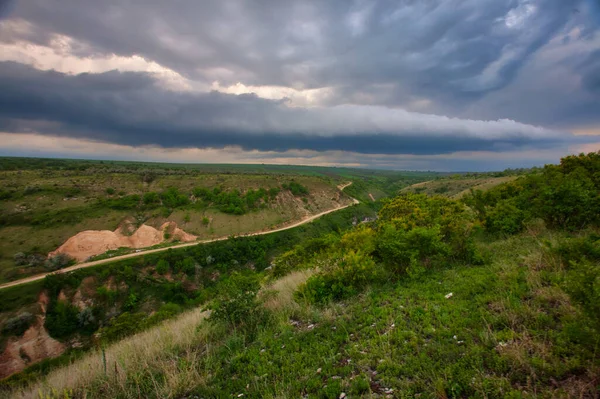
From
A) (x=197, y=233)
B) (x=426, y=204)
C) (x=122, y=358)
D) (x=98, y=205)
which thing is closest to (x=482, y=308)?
(x=122, y=358)

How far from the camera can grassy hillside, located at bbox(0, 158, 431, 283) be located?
44.9 m

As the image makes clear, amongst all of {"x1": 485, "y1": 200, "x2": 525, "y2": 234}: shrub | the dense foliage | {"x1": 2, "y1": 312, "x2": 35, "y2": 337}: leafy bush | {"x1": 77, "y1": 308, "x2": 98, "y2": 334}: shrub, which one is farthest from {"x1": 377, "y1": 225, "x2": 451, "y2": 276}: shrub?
{"x1": 2, "y1": 312, "x2": 35, "y2": 337}: leafy bush

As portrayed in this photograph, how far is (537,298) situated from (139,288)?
45570 millimetres

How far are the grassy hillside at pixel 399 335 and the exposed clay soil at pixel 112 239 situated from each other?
49.6 m

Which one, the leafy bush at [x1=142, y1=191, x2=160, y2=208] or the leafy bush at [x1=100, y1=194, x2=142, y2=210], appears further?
the leafy bush at [x1=142, y1=191, x2=160, y2=208]

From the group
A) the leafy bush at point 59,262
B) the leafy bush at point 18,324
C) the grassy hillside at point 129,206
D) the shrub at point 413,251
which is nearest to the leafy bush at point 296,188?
the grassy hillside at point 129,206

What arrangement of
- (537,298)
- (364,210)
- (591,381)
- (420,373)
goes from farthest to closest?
1. (364,210)
2. (537,298)
3. (420,373)
4. (591,381)

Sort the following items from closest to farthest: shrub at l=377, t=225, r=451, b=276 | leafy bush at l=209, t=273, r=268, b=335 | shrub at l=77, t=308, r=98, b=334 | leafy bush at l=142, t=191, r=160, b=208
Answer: leafy bush at l=209, t=273, r=268, b=335 < shrub at l=377, t=225, r=451, b=276 < shrub at l=77, t=308, r=98, b=334 < leafy bush at l=142, t=191, r=160, b=208

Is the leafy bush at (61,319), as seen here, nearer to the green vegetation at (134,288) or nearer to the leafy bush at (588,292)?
the green vegetation at (134,288)

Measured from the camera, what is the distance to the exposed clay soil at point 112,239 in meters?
45.0

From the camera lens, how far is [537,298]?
5.27 metres

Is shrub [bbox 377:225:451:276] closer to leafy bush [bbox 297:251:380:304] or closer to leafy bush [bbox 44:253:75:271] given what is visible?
leafy bush [bbox 297:251:380:304]

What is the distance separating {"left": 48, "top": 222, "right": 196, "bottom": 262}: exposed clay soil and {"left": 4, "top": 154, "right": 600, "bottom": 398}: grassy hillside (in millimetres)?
49633

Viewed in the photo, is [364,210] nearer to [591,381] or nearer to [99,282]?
[99,282]
